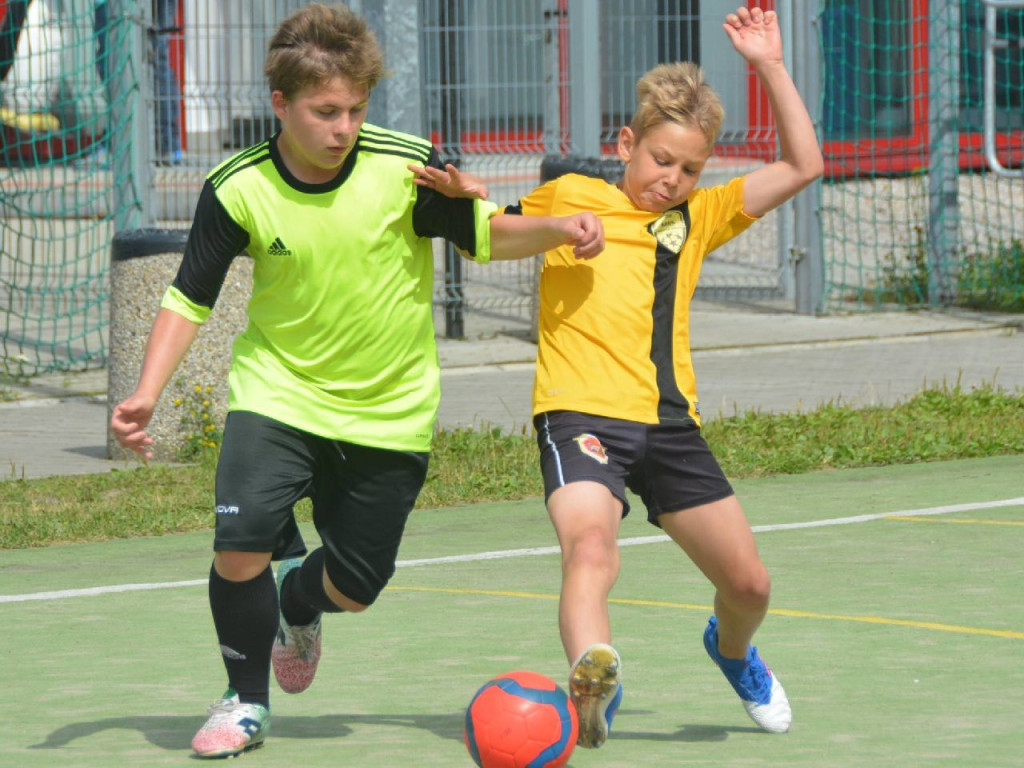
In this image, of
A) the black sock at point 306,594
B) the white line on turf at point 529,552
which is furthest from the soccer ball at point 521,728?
the white line on turf at point 529,552

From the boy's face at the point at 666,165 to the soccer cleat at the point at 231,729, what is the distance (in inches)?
64.4

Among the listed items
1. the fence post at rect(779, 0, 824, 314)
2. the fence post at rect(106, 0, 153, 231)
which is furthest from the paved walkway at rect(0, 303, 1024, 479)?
the fence post at rect(106, 0, 153, 231)

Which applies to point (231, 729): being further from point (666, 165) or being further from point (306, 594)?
point (666, 165)

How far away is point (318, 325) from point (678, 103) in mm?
1093

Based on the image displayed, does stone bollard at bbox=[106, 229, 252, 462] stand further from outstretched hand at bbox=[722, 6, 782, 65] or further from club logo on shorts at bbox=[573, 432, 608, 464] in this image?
club logo on shorts at bbox=[573, 432, 608, 464]

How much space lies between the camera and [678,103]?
5172 millimetres

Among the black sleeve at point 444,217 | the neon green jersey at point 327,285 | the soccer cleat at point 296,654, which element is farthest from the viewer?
the soccer cleat at point 296,654

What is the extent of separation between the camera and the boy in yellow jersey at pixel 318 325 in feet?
15.9

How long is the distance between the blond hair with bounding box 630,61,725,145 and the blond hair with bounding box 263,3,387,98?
0.74 metres

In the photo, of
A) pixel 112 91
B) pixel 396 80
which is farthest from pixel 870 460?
pixel 112 91

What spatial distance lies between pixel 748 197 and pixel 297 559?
1555mm

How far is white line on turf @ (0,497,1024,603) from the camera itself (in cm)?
712

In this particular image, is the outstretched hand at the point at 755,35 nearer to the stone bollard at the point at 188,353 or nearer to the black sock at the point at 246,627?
the black sock at the point at 246,627

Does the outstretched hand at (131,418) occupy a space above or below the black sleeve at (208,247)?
below
